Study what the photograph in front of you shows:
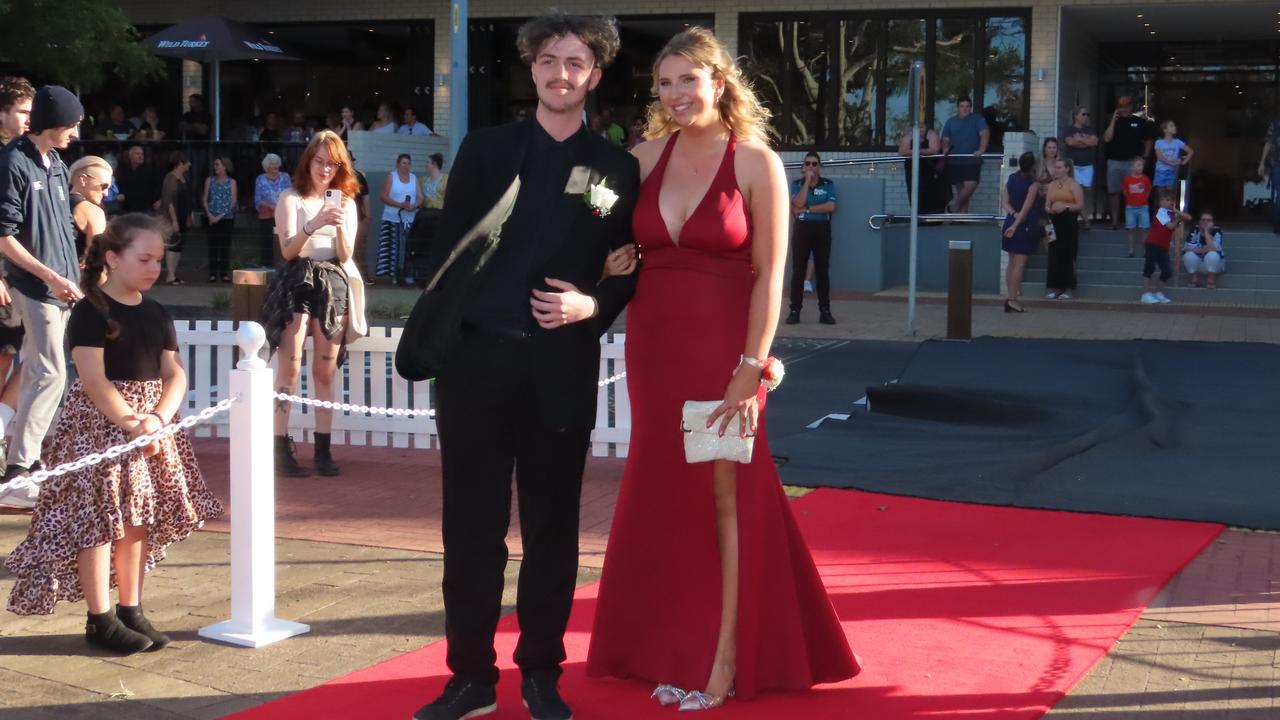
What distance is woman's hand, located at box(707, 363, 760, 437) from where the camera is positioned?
4.32 meters

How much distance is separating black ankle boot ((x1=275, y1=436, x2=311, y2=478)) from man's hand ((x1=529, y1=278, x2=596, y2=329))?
14.6 ft

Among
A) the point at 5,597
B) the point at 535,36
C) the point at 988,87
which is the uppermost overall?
the point at 988,87

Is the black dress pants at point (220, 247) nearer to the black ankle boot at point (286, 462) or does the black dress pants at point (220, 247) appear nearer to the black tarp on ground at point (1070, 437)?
the black tarp on ground at point (1070, 437)

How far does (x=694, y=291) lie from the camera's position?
440 centimetres

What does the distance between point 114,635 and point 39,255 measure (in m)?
2.92

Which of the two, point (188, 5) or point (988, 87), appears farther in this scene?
point (188, 5)

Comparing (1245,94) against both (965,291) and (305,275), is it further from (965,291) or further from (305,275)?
(305,275)

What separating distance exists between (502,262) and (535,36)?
25.0 inches

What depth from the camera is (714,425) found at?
4352 mm

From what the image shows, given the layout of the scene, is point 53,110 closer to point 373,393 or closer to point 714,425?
point 373,393

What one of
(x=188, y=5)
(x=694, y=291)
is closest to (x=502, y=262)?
(x=694, y=291)

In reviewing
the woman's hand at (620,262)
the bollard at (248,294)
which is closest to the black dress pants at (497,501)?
the woman's hand at (620,262)

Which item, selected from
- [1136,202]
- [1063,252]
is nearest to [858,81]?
[1136,202]

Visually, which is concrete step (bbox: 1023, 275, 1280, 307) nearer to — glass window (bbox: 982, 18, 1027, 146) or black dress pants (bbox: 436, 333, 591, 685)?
glass window (bbox: 982, 18, 1027, 146)
